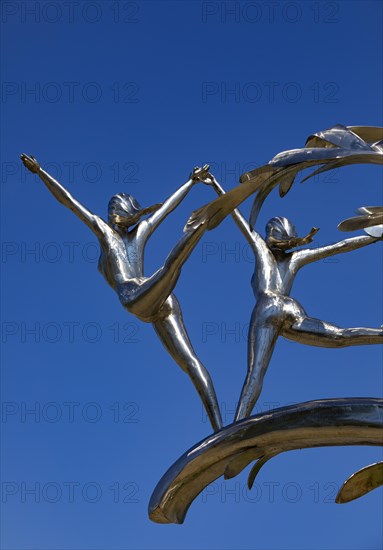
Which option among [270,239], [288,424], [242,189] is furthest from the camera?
[270,239]

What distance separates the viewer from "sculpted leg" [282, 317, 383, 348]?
408 inches

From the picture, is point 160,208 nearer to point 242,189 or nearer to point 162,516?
point 242,189

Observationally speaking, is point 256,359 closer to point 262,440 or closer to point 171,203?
point 262,440

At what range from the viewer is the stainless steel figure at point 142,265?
10.7 meters

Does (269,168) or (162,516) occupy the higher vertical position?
(269,168)

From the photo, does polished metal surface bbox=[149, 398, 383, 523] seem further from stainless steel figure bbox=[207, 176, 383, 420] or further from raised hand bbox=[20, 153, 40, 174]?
raised hand bbox=[20, 153, 40, 174]

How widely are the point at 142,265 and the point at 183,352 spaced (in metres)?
0.95

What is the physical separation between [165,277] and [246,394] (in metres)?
1.18

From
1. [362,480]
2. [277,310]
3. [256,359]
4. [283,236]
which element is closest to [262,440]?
[362,480]

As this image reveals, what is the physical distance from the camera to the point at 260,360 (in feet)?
35.1

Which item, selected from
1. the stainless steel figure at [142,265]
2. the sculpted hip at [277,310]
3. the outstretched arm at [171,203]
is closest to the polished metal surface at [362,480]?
the stainless steel figure at [142,265]

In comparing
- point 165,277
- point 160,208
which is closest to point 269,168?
point 165,277

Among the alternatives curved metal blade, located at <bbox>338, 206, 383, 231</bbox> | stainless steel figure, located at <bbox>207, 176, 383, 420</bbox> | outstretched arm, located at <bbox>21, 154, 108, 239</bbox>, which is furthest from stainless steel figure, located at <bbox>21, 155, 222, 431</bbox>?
curved metal blade, located at <bbox>338, 206, 383, 231</bbox>

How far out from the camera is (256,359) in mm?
10711
